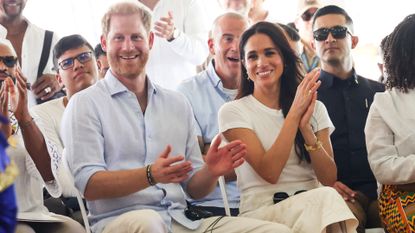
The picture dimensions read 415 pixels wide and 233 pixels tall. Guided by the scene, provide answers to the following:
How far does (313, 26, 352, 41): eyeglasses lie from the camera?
3.48 m

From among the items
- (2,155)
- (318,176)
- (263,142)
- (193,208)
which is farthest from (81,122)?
(2,155)

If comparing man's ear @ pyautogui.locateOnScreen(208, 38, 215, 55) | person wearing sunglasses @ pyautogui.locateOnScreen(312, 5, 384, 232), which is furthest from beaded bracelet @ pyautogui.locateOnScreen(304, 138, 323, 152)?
man's ear @ pyautogui.locateOnScreen(208, 38, 215, 55)

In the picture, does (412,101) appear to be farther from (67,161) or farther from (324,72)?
(67,161)

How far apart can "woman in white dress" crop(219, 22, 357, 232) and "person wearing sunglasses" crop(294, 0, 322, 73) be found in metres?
0.94

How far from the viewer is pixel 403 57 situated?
291 centimetres

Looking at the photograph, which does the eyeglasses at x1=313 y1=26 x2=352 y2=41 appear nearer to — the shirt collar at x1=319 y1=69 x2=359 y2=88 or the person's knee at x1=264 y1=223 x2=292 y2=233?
the shirt collar at x1=319 y1=69 x2=359 y2=88

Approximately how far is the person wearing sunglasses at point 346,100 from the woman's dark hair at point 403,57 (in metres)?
0.45

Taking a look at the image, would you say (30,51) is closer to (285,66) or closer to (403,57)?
(285,66)

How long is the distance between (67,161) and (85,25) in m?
1.80

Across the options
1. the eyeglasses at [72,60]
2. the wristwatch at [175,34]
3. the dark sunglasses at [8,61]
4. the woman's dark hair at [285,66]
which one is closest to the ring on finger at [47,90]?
the eyeglasses at [72,60]

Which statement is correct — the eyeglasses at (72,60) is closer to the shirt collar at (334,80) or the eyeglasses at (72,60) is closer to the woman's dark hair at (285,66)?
the woman's dark hair at (285,66)

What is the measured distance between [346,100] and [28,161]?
1.56m

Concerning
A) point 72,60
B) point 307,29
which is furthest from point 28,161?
point 307,29

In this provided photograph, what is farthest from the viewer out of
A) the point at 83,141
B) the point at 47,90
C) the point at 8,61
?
the point at 47,90
